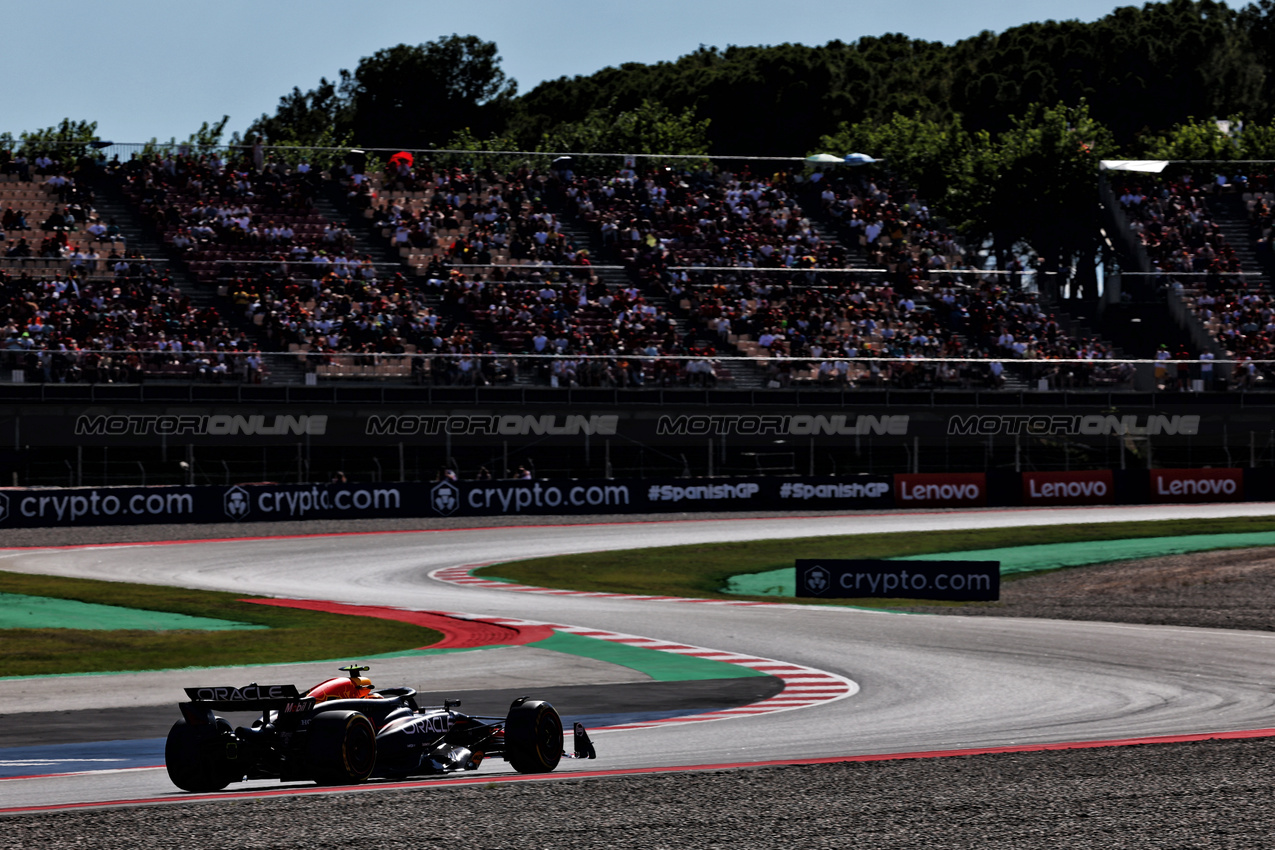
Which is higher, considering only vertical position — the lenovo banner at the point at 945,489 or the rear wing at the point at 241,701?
the rear wing at the point at 241,701

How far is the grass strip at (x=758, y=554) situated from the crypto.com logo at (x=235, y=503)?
313 inches

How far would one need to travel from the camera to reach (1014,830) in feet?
26.2

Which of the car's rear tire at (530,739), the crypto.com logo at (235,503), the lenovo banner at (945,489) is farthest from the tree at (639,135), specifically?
the car's rear tire at (530,739)

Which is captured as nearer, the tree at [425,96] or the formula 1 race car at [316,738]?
the formula 1 race car at [316,738]

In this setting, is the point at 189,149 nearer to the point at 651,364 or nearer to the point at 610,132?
the point at 651,364

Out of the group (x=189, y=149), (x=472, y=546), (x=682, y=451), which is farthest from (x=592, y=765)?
(x=189, y=149)

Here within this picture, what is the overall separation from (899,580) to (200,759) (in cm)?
1774

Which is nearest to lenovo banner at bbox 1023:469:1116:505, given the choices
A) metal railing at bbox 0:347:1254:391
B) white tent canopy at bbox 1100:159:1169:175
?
metal railing at bbox 0:347:1254:391

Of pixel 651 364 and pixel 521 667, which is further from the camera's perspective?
pixel 651 364

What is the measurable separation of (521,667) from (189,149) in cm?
3394

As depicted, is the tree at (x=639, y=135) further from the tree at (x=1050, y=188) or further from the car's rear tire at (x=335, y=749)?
the car's rear tire at (x=335, y=749)

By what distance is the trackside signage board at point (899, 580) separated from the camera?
24.7 m

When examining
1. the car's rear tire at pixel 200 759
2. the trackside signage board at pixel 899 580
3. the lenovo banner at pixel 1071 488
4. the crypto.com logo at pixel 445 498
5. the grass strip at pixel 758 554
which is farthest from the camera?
the lenovo banner at pixel 1071 488

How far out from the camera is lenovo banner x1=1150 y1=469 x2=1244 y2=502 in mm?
40969
